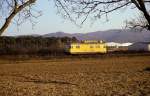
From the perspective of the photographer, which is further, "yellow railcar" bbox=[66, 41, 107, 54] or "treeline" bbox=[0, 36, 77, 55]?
"treeline" bbox=[0, 36, 77, 55]

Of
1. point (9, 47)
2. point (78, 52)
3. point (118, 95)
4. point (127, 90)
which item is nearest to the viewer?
point (118, 95)

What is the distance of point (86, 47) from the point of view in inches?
3408

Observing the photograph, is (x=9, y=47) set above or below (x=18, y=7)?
below

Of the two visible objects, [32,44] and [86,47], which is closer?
[86,47]

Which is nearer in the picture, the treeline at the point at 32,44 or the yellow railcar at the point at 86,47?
the yellow railcar at the point at 86,47

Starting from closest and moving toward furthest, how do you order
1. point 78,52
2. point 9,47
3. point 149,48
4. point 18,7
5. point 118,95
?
1. point 18,7
2. point 118,95
3. point 78,52
4. point 9,47
5. point 149,48

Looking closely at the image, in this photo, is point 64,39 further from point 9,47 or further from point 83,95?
point 83,95

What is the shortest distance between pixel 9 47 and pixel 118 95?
269 feet

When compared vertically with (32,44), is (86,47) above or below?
above

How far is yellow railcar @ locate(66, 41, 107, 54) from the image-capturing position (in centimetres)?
8375

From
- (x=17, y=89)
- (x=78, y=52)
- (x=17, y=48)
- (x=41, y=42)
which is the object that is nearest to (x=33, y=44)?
(x=41, y=42)

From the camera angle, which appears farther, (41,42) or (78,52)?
(41,42)

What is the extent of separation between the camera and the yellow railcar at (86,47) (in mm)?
83750

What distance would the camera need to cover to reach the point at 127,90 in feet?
55.5
